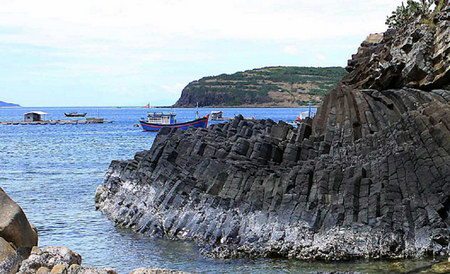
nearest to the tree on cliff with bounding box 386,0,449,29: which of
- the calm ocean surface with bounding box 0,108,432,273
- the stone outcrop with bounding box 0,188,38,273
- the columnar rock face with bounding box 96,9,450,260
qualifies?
the columnar rock face with bounding box 96,9,450,260

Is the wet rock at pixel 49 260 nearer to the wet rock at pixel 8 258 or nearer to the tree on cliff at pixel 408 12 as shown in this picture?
the wet rock at pixel 8 258

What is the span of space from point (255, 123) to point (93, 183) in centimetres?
1135

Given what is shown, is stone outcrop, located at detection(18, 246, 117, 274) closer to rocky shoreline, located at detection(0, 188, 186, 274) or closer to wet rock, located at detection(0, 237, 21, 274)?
rocky shoreline, located at detection(0, 188, 186, 274)

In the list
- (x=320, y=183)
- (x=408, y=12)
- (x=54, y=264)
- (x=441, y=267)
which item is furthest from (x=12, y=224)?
(x=408, y=12)

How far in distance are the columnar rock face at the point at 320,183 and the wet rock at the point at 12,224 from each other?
10.1 metres

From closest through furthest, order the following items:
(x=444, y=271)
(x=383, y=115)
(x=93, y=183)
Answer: (x=444, y=271) < (x=383, y=115) < (x=93, y=183)

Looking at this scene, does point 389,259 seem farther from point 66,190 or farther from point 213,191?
point 66,190

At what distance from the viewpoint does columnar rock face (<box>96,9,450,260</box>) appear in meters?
23.1

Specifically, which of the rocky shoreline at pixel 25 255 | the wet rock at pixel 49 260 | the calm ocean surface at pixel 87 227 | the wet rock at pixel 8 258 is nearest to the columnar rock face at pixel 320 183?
the calm ocean surface at pixel 87 227

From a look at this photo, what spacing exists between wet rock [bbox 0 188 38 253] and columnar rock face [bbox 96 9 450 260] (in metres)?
10.1

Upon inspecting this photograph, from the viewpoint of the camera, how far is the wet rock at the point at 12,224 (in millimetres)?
14516

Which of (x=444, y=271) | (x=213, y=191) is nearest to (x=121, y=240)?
(x=213, y=191)

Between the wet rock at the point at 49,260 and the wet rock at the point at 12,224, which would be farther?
the wet rock at the point at 12,224

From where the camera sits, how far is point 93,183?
159 feet
